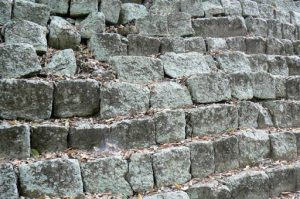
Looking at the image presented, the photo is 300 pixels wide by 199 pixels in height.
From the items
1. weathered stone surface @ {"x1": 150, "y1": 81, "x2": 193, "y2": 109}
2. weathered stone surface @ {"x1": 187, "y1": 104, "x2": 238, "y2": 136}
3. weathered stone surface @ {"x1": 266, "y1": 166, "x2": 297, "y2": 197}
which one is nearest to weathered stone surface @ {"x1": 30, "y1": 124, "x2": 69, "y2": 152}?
weathered stone surface @ {"x1": 150, "y1": 81, "x2": 193, "y2": 109}

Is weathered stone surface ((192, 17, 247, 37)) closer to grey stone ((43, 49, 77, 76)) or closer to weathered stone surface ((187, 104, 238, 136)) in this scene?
weathered stone surface ((187, 104, 238, 136))

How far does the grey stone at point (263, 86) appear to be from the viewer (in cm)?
663

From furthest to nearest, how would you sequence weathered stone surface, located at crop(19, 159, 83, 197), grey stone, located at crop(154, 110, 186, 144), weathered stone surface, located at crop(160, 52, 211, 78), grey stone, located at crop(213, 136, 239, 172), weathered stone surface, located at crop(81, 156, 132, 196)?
weathered stone surface, located at crop(160, 52, 211, 78), grey stone, located at crop(213, 136, 239, 172), grey stone, located at crop(154, 110, 186, 144), weathered stone surface, located at crop(81, 156, 132, 196), weathered stone surface, located at crop(19, 159, 83, 197)

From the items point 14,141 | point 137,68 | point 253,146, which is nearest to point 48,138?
point 14,141

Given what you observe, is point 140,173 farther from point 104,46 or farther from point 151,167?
point 104,46

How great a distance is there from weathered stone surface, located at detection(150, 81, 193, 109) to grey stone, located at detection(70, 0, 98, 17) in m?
2.02

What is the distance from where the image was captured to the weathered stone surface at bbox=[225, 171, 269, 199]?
5.22 metres

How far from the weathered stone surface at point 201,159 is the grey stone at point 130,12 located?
2.92 metres

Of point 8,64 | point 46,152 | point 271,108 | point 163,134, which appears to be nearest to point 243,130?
point 271,108

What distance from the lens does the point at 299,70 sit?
7.95m

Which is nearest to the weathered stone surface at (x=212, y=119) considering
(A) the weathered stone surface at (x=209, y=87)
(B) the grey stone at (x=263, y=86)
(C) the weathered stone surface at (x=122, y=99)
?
(A) the weathered stone surface at (x=209, y=87)

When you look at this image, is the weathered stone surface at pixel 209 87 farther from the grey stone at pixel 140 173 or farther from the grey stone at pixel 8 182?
the grey stone at pixel 8 182

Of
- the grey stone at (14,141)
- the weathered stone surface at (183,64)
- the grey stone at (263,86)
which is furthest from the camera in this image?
the grey stone at (263,86)

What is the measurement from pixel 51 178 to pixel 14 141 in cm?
60
